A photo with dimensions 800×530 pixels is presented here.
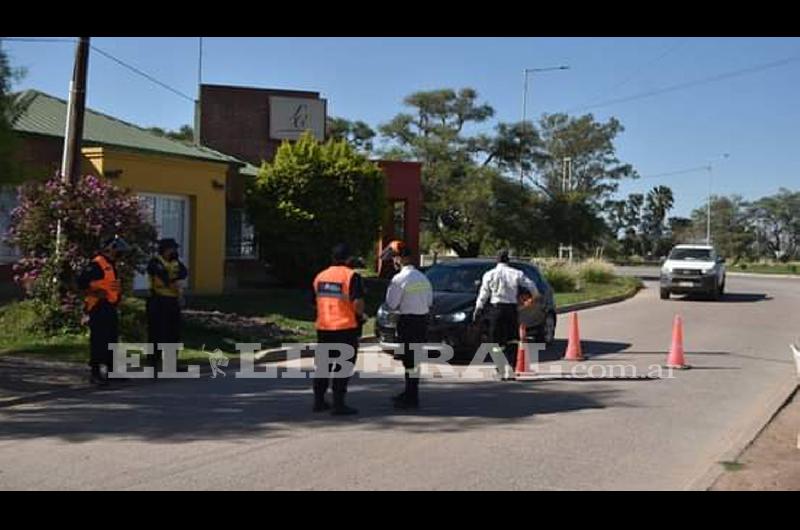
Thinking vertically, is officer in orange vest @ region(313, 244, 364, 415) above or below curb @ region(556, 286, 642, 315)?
above

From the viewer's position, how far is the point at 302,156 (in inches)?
918

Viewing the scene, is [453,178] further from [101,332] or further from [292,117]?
[101,332]

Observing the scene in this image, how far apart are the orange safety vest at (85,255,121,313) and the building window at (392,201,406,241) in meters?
20.5

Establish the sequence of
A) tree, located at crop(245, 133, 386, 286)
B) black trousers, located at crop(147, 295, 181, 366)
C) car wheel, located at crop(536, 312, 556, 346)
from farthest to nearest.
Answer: tree, located at crop(245, 133, 386, 286) → car wheel, located at crop(536, 312, 556, 346) → black trousers, located at crop(147, 295, 181, 366)

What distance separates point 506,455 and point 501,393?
331 centimetres

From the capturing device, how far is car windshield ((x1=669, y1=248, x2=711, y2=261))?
30688mm

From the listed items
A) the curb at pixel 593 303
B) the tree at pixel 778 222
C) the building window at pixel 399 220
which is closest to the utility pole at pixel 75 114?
the curb at pixel 593 303

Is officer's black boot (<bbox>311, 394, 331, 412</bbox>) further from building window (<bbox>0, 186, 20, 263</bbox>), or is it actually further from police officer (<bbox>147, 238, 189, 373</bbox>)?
building window (<bbox>0, 186, 20, 263</bbox>)

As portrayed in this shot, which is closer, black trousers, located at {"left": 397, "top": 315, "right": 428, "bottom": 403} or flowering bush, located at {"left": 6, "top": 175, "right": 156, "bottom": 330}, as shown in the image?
black trousers, located at {"left": 397, "top": 315, "right": 428, "bottom": 403}

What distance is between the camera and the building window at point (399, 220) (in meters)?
32.0

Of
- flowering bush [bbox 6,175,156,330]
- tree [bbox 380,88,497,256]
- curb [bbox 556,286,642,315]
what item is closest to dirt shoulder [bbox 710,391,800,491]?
flowering bush [bbox 6,175,156,330]

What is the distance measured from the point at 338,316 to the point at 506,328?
3182 mm
